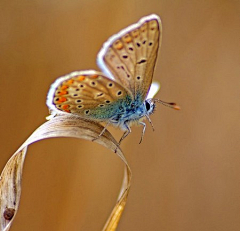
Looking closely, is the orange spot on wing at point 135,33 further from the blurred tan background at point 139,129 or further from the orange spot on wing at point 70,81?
the blurred tan background at point 139,129

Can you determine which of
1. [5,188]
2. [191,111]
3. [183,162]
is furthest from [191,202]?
[5,188]

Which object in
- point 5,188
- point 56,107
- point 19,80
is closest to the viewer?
point 5,188

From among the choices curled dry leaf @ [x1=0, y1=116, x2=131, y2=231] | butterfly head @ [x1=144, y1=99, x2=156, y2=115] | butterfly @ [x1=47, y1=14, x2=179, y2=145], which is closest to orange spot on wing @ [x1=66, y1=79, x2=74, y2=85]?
butterfly @ [x1=47, y1=14, x2=179, y2=145]

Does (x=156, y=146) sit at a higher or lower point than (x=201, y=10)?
lower

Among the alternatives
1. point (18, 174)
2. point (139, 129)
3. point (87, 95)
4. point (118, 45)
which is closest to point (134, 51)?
point (118, 45)

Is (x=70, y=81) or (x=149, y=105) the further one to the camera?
(x=149, y=105)

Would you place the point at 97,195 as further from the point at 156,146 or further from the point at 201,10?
the point at 201,10

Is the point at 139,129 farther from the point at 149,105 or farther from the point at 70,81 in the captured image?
the point at 70,81
